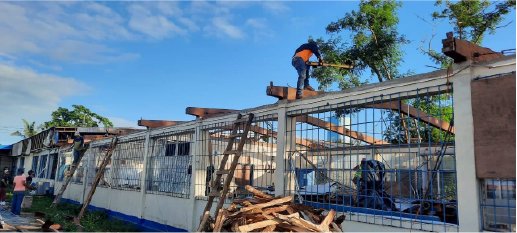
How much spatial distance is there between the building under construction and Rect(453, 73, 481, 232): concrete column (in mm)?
12

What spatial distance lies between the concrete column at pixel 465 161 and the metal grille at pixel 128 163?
911 cm

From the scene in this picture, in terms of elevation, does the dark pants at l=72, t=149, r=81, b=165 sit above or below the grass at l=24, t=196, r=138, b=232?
above

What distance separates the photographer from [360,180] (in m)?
6.62

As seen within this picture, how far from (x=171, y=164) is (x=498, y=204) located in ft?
25.7

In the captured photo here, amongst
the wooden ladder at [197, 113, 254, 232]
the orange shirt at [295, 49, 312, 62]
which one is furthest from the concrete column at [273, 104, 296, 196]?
the orange shirt at [295, 49, 312, 62]

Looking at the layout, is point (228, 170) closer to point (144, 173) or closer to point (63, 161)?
point (144, 173)

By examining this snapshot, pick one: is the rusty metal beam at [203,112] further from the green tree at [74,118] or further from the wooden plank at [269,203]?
the green tree at [74,118]

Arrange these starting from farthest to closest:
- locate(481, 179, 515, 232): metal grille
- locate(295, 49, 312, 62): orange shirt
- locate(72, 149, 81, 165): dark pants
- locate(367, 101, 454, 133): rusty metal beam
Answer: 1. locate(72, 149, 81, 165): dark pants
2. locate(295, 49, 312, 62): orange shirt
3. locate(367, 101, 454, 133): rusty metal beam
4. locate(481, 179, 515, 232): metal grille

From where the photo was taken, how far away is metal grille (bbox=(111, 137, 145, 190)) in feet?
40.2

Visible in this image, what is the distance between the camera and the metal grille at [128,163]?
1226 centimetres

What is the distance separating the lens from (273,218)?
5.47 meters

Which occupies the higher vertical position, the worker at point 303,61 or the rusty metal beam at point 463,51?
the worker at point 303,61

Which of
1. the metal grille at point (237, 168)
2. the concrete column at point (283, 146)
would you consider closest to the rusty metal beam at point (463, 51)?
the concrete column at point (283, 146)

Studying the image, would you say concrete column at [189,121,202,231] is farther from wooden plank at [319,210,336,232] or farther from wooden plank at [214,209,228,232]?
wooden plank at [319,210,336,232]
